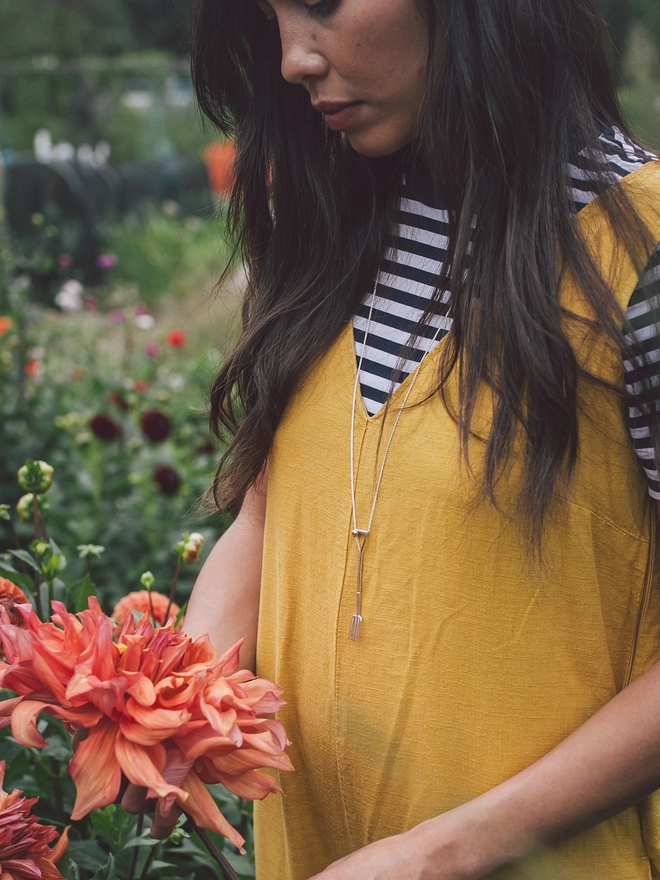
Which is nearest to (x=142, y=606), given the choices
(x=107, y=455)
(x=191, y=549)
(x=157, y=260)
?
(x=191, y=549)

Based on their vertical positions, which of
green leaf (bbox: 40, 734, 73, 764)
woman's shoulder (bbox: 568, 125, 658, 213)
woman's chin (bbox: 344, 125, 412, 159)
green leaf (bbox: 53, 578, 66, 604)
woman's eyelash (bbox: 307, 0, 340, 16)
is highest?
woman's eyelash (bbox: 307, 0, 340, 16)

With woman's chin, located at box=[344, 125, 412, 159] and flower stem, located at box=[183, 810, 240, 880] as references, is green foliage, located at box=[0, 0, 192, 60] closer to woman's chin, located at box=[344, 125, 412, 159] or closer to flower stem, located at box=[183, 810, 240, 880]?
woman's chin, located at box=[344, 125, 412, 159]

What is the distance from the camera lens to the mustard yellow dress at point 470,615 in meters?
0.96

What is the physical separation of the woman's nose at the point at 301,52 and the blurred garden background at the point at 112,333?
39 cm

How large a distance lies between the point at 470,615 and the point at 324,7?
631 millimetres

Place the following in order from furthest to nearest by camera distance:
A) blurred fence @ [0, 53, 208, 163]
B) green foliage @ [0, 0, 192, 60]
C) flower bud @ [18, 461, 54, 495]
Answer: green foliage @ [0, 0, 192, 60] < blurred fence @ [0, 53, 208, 163] < flower bud @ [18, 461, 54, 495]

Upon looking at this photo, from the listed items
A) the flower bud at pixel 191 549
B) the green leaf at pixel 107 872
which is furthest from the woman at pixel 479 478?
the flower bud at pixel 191 549

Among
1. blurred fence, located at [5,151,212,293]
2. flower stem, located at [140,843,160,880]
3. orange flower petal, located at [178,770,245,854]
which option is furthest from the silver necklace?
blurred fence, located at [5,151,212,293]

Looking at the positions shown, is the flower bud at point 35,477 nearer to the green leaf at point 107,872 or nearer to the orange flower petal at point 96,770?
the green leaf at point 107,872

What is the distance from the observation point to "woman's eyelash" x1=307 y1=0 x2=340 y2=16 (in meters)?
0.99

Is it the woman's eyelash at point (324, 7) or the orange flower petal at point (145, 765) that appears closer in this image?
the orange flower petal at point (145, 765)

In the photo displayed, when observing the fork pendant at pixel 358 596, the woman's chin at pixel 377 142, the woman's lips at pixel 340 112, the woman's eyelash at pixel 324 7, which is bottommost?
the fork pendant at pixel 358 596

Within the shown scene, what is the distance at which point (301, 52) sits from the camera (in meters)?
1.05

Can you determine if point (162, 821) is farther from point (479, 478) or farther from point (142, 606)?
point (142, 606)
